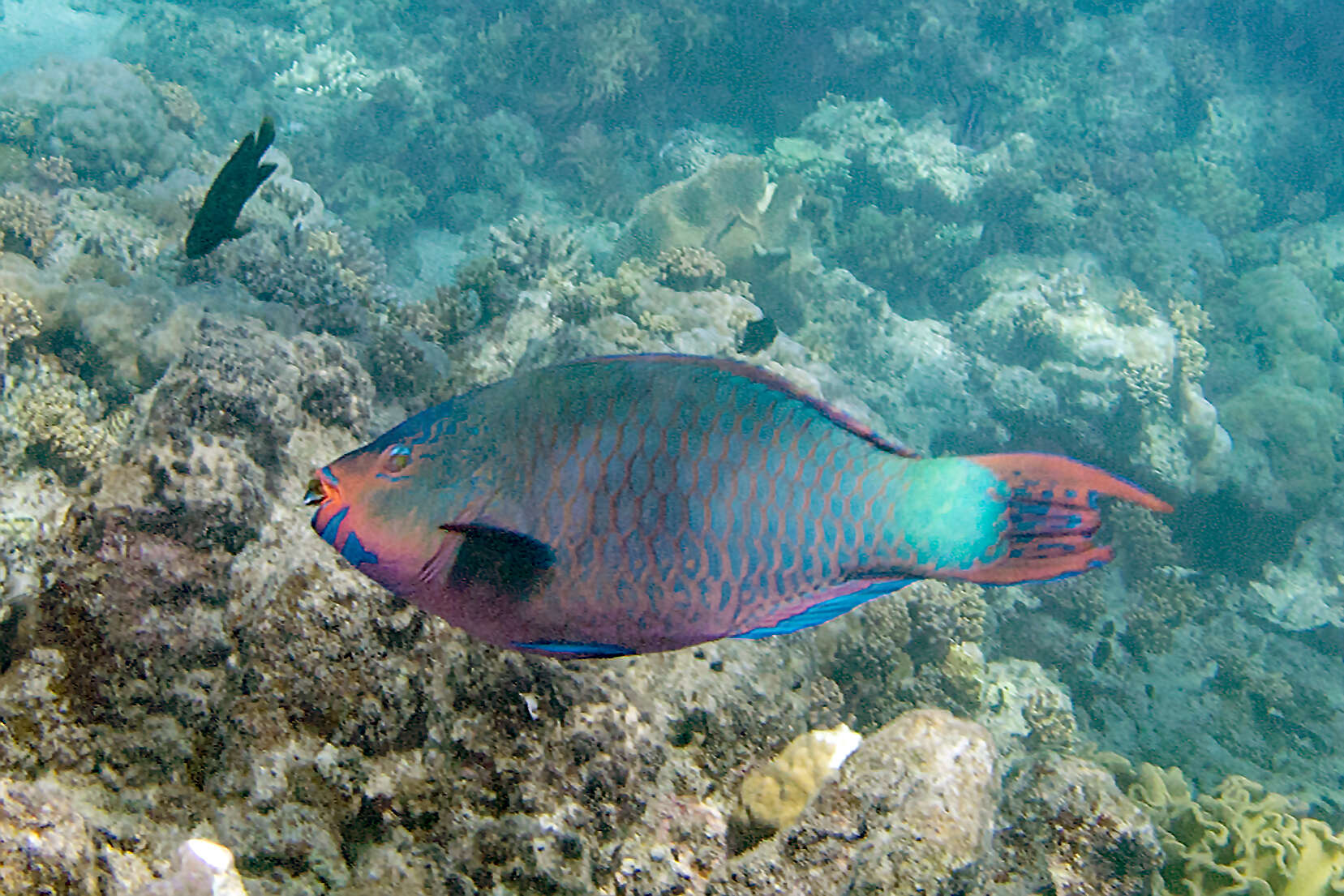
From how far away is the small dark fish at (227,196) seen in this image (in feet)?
14.4

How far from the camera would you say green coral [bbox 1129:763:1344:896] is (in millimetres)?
3785

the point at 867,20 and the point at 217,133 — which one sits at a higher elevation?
the point at 867,20

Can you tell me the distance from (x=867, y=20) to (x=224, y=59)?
1486 cm

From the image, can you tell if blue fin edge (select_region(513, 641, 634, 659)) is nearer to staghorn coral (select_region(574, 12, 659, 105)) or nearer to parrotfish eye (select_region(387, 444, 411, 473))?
parrotfish eye (select_region(387, 444, 411, 473))

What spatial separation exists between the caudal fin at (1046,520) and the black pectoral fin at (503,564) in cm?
78

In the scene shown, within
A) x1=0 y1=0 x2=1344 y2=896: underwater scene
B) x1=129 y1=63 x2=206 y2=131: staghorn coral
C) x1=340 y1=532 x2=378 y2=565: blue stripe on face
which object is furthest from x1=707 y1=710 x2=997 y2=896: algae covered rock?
x1=129 y1=63 x2=206 y2=131: staghorn coral

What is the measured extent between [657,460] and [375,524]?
1.69 feet

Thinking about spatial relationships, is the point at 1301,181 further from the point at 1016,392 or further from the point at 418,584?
the point at 418,584

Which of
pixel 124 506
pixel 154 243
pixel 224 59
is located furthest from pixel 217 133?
pixel 124 506

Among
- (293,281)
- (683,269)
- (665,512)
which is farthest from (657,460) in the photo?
(683,269)

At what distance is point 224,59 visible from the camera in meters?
14.9

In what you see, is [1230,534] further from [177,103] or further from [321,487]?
[177,103]

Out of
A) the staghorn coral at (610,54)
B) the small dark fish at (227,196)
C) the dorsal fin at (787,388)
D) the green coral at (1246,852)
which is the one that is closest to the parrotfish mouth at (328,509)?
the dorsal fin at (787,388)

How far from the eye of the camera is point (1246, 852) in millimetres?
4027
